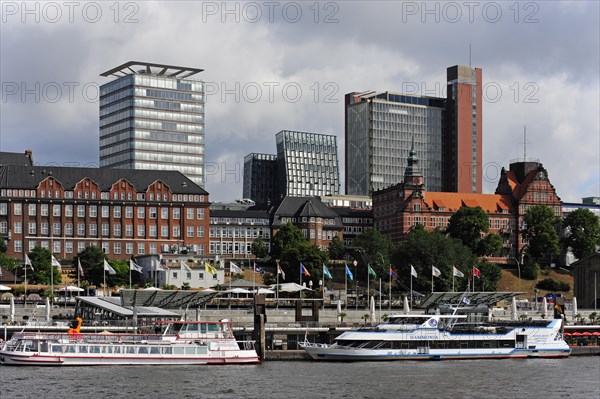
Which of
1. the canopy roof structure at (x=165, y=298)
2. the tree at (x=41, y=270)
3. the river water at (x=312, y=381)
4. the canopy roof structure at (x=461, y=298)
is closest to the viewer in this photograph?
the river water at (x=312, y=381)

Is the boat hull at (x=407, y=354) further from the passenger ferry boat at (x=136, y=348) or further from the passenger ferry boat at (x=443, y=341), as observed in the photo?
the passenger ferry boat at (x=136, y=348)

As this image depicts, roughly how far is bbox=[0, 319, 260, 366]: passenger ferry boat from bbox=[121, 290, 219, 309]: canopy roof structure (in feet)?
30.3

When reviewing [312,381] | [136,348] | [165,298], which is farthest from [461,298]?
[312,381]

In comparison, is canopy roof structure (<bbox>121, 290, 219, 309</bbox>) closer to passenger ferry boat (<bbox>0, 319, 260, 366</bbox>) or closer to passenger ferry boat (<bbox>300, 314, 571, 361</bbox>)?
passenger ferry boat (<bbox>0, 319, 260, 366</bbox>)

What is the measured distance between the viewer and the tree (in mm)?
185250

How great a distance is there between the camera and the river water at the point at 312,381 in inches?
3519

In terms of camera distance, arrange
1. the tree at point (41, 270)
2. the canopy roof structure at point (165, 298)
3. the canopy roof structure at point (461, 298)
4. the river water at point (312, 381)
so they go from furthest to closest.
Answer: the tree at point (41, 270), the canopy roof structure at point (461, 298), the canopy roof structure at point (165, 298), the river water at point (312, 381)

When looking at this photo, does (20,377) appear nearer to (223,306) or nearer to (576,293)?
(223,306)

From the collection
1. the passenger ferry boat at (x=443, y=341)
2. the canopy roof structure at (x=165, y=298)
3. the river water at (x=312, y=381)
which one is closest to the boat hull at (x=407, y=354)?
the passenger ferry boat at (x=443, y=341)

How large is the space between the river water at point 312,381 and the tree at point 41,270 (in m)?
80.1

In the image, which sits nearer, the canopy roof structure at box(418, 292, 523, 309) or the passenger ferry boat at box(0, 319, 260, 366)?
the passenger ferry boat at box(0, 319, 260, 366)

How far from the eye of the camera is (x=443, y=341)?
11869cm

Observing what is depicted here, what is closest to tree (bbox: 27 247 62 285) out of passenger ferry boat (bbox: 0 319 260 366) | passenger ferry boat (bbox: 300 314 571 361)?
passenger ferry boat (bbox: 0 319 260 366)

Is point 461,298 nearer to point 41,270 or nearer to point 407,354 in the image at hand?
point 407,354
